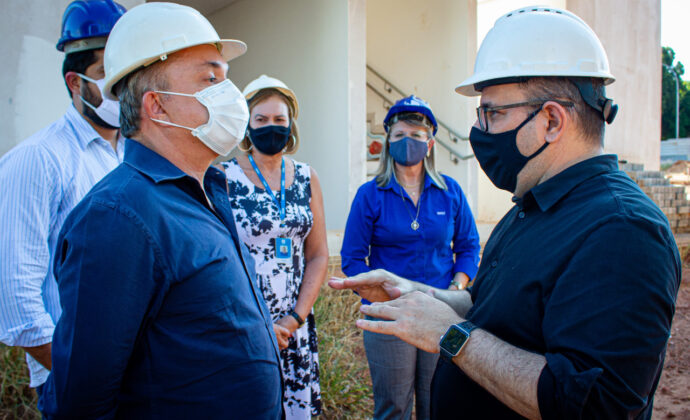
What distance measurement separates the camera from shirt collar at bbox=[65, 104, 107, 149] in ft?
6.93

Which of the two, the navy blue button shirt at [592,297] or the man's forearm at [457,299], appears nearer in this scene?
the navy blue button shirt at [592,297]

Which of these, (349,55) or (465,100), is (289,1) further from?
(465,100)

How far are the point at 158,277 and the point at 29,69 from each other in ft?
11.0

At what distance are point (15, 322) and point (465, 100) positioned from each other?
266 inches

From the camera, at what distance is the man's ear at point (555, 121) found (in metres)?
1.51

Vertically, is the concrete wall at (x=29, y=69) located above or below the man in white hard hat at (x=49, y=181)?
above

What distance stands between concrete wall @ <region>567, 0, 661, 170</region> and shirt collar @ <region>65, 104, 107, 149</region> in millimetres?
9064

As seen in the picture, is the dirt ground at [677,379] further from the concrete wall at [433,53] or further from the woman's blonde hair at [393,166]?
the concrete wall at [433,53]

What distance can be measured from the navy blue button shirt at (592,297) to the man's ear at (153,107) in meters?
1.25

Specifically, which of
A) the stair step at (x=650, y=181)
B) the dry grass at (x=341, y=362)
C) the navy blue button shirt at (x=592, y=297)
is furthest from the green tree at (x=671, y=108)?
the navy blue button shirt at (x=592, y=297)

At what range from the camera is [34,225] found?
187cm

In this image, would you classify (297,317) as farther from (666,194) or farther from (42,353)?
(666,194)

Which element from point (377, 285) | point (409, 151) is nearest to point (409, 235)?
point (409, 151)

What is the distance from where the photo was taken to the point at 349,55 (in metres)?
5.98
